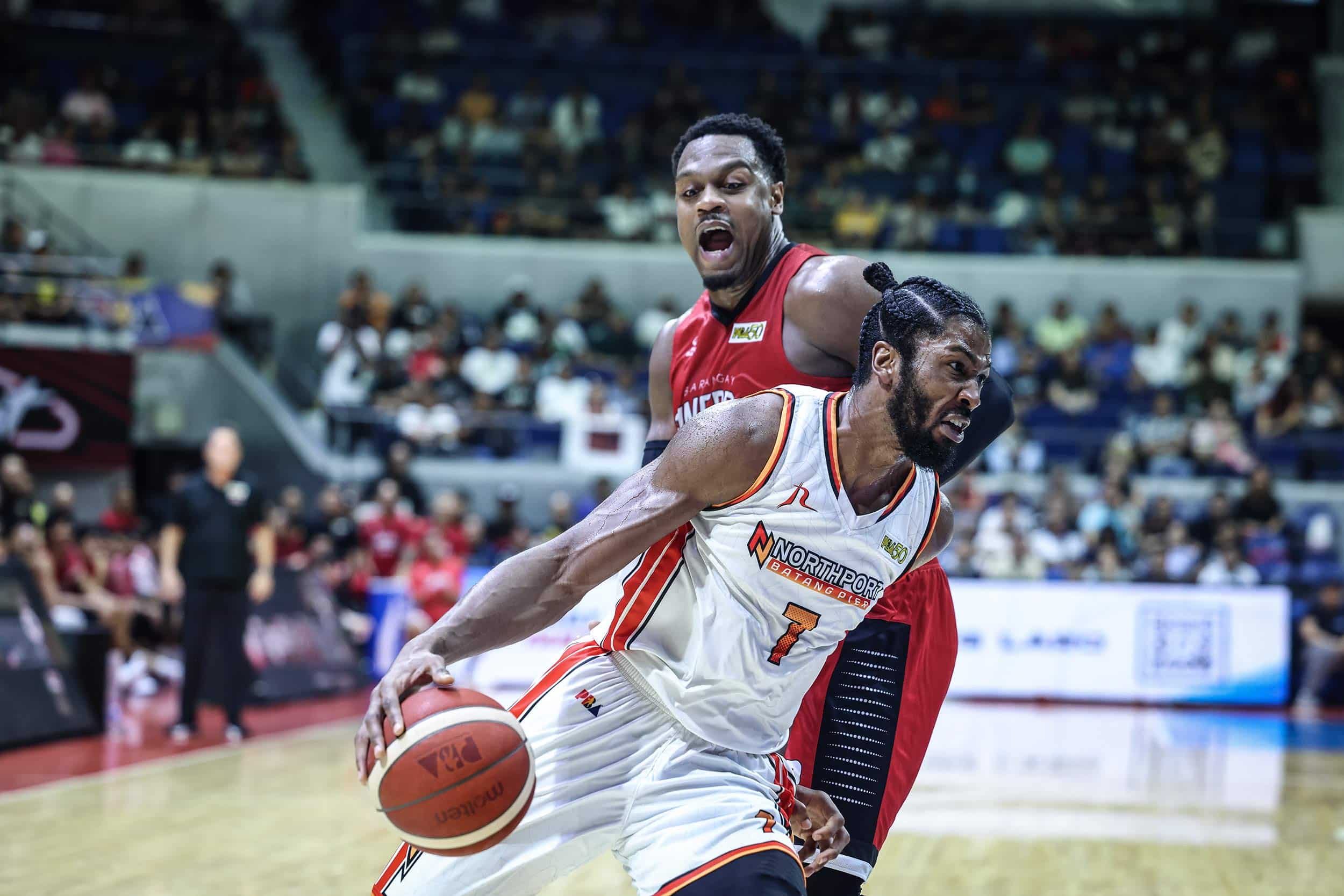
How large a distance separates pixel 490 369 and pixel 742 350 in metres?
13.4

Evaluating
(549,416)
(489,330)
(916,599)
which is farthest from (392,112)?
(916,599)

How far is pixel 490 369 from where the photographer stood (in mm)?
17109

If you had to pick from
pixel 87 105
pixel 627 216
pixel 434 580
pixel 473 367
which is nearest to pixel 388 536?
pixel 434 580

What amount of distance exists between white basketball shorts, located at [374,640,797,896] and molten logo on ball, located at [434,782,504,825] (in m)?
0.21

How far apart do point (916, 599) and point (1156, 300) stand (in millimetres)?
15826

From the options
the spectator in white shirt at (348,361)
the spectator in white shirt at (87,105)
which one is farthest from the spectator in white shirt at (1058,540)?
the spectator in white shirt at (87,105)

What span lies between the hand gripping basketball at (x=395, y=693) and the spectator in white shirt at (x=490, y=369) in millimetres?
14213

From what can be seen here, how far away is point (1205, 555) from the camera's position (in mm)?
14281

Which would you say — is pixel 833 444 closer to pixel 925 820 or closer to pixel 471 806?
pixel 471 806

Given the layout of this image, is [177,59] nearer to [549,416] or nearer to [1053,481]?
[549,416]

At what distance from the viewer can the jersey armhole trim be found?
3383 millimetres

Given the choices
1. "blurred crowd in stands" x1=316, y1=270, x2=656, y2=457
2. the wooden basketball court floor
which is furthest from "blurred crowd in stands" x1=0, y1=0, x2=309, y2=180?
the wooden basketball court floor

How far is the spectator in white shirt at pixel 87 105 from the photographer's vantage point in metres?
18.6

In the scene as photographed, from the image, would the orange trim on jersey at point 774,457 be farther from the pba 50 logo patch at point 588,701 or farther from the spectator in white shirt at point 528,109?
the spectator in white shirt at point 528,109
